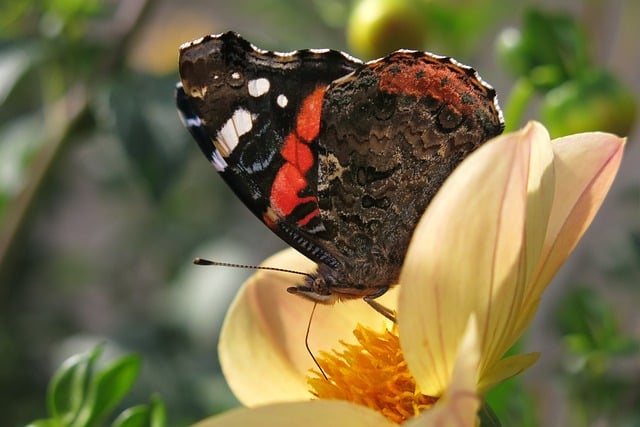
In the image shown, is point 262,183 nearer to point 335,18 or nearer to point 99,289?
point 335,18

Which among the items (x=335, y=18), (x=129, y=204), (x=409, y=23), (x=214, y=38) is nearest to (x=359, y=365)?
(x=214, y=38)

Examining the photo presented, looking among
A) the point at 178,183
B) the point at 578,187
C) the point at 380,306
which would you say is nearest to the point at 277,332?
the point at 380,306

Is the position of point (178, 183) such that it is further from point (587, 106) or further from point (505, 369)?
point (505, 369)

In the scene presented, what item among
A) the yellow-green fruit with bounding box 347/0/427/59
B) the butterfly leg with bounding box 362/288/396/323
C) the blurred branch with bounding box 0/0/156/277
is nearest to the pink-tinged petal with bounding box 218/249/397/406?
the butterfly leg with bounding box 362/288/396/323

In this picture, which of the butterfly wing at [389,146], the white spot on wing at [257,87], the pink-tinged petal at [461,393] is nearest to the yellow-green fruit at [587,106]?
the butterfly wing at [389,146]

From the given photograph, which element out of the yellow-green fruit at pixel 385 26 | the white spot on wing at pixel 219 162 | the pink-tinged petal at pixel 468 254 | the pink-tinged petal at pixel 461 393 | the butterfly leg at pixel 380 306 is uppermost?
the yellow-green fruit at pixel 385 26

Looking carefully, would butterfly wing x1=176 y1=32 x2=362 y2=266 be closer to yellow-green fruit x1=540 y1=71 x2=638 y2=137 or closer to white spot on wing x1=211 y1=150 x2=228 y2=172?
white spot on wing x1=211 y1=150 x2=228 y2=172

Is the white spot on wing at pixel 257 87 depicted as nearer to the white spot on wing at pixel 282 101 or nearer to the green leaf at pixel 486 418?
the white spot on wing at pixel 282 101
